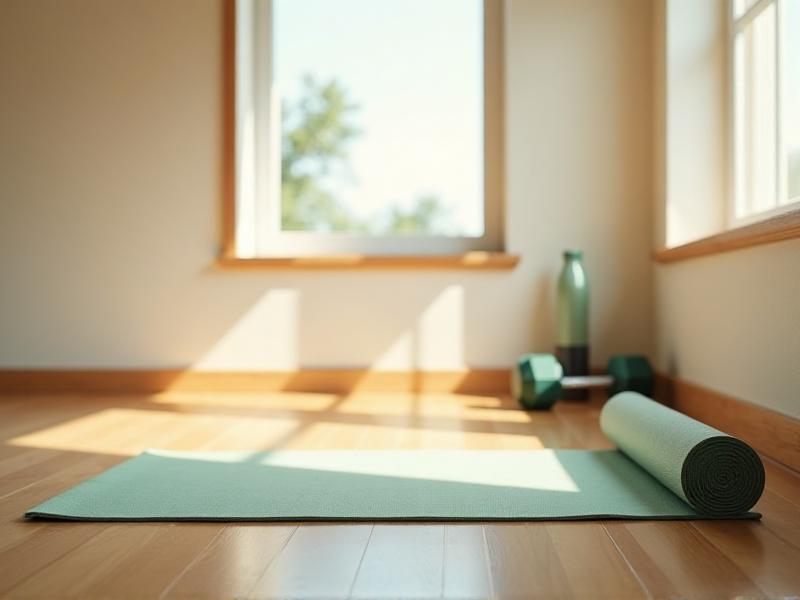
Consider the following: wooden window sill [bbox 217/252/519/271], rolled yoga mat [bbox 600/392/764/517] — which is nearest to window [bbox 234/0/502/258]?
wooden window sill [bbox 217/252/519/271]

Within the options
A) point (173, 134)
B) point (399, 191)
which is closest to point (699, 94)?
point (399, 191)

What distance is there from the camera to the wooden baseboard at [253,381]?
10.9ft

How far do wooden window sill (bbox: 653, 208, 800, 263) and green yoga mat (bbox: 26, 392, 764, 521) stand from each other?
522mm

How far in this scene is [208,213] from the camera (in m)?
3.38

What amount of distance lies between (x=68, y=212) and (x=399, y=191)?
145 centimetres

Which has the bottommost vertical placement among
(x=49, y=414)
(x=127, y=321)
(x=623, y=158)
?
(x=49, y=414)

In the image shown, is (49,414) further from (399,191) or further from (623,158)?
(623,158)

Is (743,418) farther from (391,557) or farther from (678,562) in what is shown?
(391,557)

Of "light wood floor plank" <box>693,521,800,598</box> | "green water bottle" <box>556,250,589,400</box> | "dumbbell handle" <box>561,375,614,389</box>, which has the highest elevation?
"green water bottle" <box>556,250,589,400</box>

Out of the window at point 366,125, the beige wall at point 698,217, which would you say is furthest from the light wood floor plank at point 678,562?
the window at point 366,125

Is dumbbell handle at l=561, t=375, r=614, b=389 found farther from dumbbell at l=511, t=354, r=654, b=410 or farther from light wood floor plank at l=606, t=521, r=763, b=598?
light wood floor plank at l=606, t=521, r=763, b=598

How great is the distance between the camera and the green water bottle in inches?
121

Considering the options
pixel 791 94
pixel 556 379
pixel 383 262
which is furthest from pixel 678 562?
pixel 383 262

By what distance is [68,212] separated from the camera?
3.41 metres
